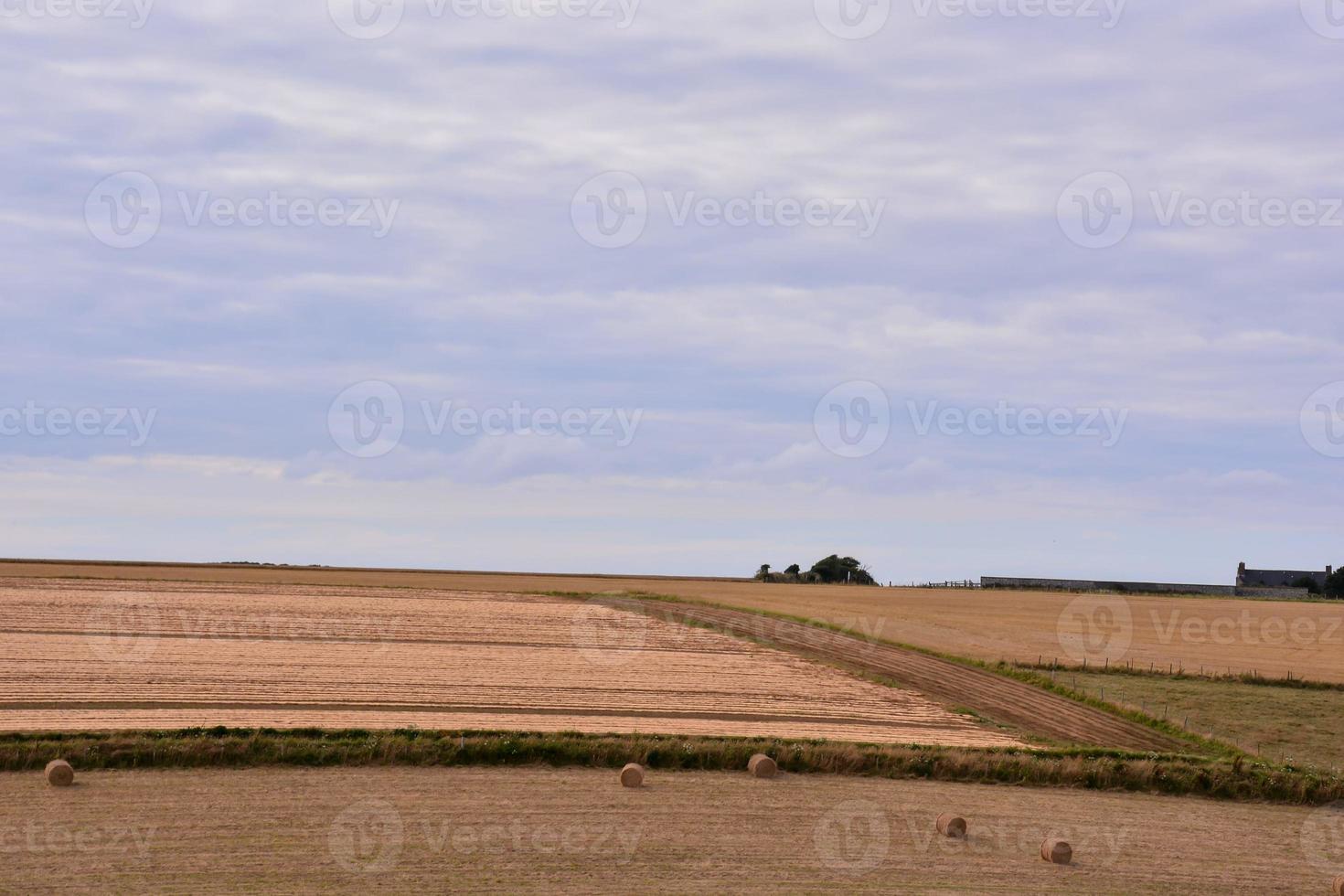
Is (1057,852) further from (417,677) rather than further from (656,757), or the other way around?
(417,677)

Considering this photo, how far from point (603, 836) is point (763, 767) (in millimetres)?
6465

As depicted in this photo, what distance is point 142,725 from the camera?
28719 millimetres

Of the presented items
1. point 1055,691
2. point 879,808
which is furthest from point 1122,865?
point 1055,691

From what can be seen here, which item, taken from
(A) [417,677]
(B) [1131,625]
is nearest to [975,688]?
(A) [417,677]

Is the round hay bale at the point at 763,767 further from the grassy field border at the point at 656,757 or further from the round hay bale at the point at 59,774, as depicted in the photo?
the round hay bale at the point at 59,774

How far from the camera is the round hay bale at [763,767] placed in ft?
90.1

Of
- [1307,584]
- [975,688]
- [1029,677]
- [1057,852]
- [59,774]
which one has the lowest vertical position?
[59,774]

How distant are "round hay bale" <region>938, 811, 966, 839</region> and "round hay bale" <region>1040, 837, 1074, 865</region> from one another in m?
1.55

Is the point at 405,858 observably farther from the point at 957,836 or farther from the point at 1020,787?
the point at 1020,787

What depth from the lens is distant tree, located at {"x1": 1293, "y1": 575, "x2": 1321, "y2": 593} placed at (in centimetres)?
18488

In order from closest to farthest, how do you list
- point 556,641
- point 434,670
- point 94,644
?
point 434,670 < point 94,644 < point 556,641

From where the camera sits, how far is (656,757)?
27.9 m

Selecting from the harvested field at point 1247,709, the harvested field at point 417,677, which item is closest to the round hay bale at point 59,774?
the harvested field at point 417,677

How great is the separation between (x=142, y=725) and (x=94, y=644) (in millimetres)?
19951
